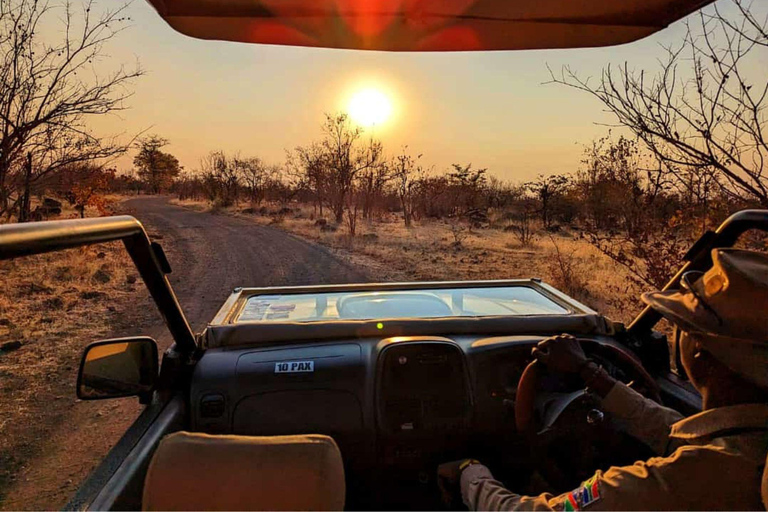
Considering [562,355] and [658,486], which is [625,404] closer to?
[562,355]

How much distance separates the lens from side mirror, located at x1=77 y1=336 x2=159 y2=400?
2154mm

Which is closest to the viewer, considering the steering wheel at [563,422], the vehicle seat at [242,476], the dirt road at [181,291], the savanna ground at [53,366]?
the vehicle seat at [242,476]

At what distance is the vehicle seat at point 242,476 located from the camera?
129 cm

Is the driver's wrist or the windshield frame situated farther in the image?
the windshield frame

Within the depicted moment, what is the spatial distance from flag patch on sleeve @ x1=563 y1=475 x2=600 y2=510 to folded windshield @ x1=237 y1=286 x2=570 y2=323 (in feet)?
4.95

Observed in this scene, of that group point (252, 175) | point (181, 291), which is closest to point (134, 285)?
point (181, 291)

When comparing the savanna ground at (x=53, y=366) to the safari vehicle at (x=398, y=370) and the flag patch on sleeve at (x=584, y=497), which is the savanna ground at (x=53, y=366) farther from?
the flag patch on sleeve at (x=584, y=497)

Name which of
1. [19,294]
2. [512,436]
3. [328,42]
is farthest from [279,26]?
[19,294]

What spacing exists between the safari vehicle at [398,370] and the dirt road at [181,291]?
86.4 inches

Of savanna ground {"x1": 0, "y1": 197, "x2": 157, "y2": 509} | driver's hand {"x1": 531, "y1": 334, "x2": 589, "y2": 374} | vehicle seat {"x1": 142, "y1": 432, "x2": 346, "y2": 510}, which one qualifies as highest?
driver's hand {"x1": 531, "y1": 334, "x2": 589, "y2": 374}

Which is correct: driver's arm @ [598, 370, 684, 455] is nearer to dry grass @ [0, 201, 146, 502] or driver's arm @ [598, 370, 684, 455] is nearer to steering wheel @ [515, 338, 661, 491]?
steering wheel @ [515, 338, 661, 491]

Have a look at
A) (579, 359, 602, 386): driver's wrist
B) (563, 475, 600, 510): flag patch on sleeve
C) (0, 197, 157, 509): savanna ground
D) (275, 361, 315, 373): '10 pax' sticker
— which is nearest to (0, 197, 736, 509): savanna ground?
(0, 197, 157, 509): savanna ground

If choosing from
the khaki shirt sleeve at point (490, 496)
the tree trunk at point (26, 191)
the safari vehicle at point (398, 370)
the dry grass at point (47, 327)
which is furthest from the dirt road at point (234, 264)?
the khaki shirt sleeve at point (490, 496)

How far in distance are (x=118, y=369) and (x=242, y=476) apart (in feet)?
3.78
